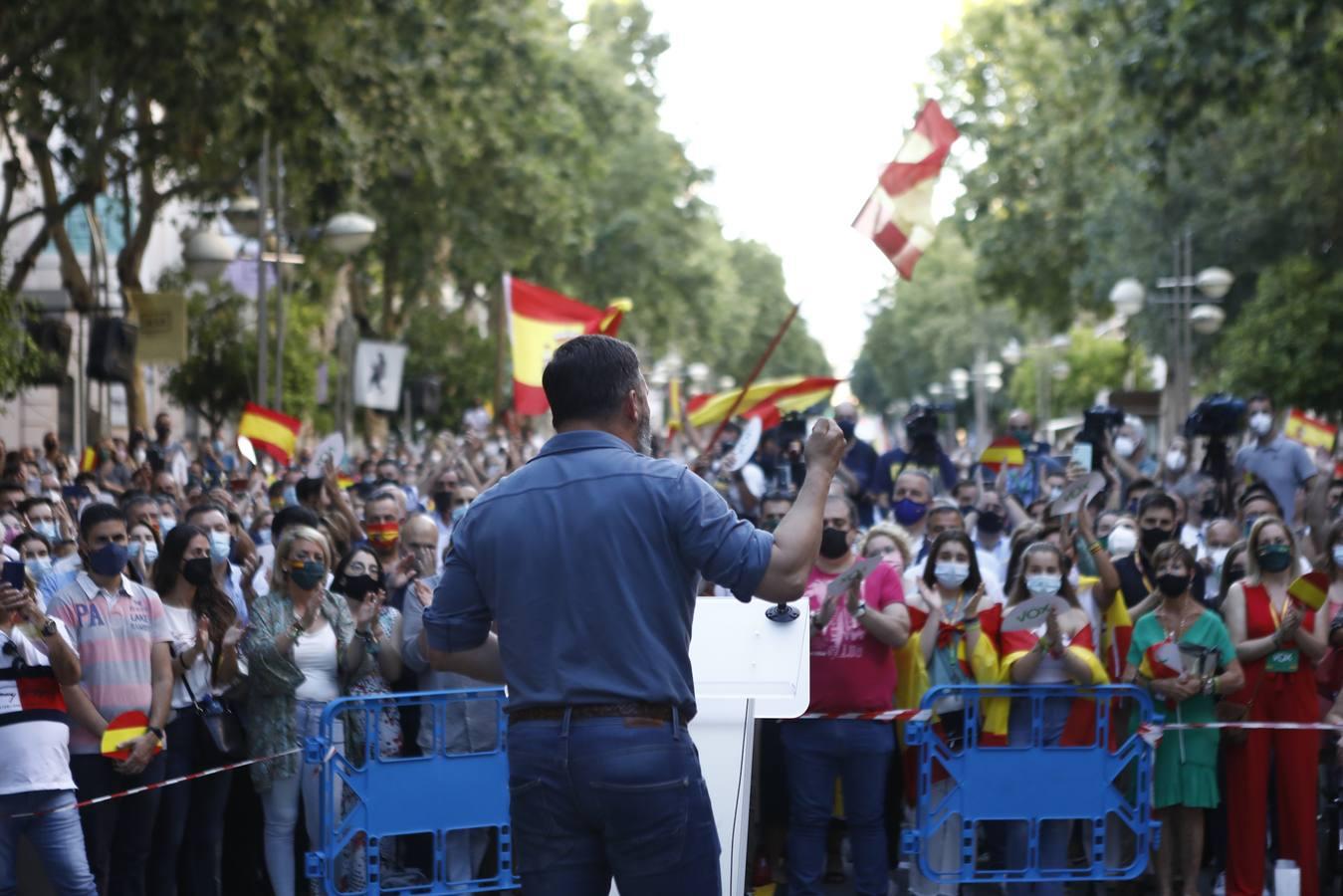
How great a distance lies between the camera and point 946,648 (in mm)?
9680

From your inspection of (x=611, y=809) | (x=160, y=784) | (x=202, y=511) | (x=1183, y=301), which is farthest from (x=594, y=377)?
(x=1183, y=301)

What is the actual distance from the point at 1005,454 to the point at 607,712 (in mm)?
10882

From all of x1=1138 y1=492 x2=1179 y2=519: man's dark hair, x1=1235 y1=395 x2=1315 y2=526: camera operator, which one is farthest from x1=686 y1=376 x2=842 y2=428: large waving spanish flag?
x1=1138 y1=492 x2=1179 y2=519: man's dark hair

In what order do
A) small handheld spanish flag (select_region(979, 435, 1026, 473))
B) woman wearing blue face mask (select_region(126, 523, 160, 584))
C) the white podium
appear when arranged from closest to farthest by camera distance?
the white podium
woman wearing blue face mask (select_region(126, 523, 160, 584))
small handheld spanish flag (select_region(979, 435, 1026, 473))

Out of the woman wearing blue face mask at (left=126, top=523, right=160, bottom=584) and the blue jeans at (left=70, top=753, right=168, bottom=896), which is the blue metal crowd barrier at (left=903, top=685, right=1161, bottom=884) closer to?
the blue jeans at (left=70, top=753, right=168, bottom=896)

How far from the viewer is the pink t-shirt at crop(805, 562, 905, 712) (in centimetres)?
897

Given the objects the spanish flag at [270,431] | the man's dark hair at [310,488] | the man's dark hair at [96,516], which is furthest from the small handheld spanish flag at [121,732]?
the spanish flag at [270,431]

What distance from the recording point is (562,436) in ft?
15.8

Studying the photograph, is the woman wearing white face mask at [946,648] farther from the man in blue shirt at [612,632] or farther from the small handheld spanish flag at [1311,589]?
the man in blue shirt at [612,632]

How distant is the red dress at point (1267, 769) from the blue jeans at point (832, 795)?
5.20 feet

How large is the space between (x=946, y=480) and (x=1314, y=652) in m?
6.07

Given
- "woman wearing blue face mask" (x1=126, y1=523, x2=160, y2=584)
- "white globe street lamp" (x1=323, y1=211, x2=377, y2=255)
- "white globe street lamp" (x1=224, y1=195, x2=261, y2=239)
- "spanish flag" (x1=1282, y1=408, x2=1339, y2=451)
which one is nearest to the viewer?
"woman wearing blue face mask" (x1=126, y1=523, x2=160, y2=584)

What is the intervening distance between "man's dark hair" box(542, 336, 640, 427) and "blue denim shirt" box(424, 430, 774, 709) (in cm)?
6

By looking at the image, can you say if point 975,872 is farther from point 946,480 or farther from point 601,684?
point 946,480
